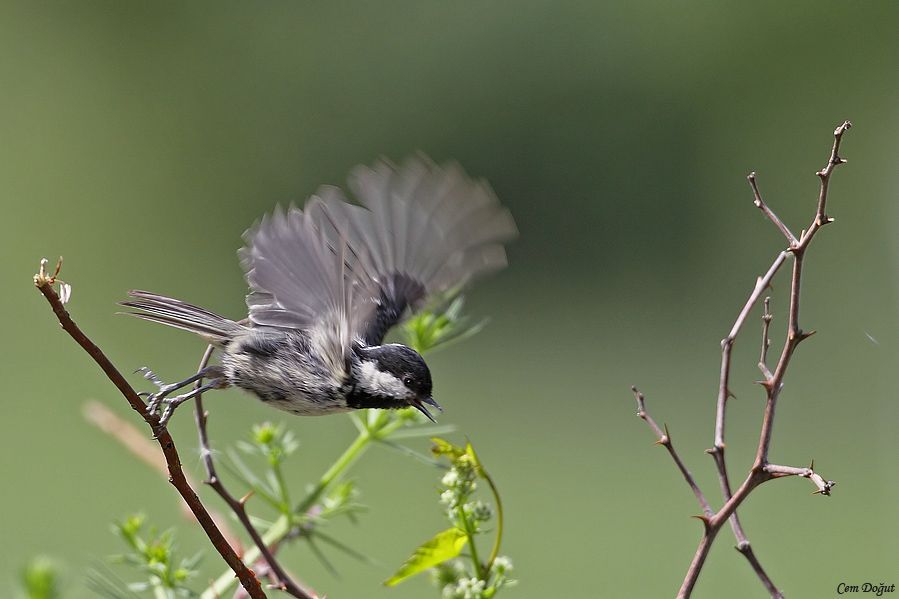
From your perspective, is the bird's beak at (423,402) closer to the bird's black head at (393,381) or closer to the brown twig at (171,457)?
the bird's black head at (393,381)

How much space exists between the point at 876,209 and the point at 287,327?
24.2 feet

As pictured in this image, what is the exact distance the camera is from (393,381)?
4.07 ft

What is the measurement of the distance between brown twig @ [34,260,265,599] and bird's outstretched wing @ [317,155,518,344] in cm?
40

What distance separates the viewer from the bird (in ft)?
3.91

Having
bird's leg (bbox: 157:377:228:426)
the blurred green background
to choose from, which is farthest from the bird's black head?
the blurred green background

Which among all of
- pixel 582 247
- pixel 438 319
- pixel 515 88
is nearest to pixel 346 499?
pixel 438 319

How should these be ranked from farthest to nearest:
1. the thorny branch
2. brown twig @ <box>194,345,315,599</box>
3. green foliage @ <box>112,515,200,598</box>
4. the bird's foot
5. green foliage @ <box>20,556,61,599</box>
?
the bird's foot, green foliage @ <box>112,515,200,598</box>, brown twig @ <box>194,345,315,599</box>, the thorny branch, green foliage @ <box>20,556,61,599</box>

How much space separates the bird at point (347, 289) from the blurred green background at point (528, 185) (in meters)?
5.21

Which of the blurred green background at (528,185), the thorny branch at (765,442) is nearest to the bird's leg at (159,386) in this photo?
the thorny branch at (765,442)

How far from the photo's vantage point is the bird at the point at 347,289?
1.19m

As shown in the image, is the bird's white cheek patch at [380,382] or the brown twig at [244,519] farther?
the bird's white cheek patch at [380,382]

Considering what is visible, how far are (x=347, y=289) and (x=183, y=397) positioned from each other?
0.69 ft

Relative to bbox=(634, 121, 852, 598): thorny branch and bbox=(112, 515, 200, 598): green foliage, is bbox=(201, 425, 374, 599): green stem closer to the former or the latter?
bbox=(112, 515, 200, 598): green foliage
